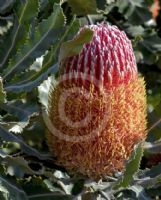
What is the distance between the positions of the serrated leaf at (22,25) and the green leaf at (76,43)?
256 millimetres

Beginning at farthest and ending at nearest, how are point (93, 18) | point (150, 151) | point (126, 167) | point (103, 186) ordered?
point (93, 18)
point (150, 151)
point (103, 186)
point (126, 167)

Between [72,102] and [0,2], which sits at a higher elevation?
[0,2]

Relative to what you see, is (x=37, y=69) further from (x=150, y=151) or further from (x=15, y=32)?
(x=150, y=151)

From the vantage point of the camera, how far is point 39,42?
2.73 meters

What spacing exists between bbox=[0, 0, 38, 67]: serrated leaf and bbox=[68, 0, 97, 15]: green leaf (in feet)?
1.87

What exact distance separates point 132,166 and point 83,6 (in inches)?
44.0

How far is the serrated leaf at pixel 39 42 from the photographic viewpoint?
266 centimetres

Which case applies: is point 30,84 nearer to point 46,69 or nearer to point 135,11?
point 46,69

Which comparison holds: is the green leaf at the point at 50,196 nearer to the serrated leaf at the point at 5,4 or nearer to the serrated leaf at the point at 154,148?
the serrated leaf at the point at 154,148

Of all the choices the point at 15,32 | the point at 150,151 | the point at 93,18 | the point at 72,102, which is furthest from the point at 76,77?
the point at 93,18

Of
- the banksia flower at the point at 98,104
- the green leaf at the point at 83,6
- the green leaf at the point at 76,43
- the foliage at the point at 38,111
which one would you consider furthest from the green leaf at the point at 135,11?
the green leaf at the point at 76,43

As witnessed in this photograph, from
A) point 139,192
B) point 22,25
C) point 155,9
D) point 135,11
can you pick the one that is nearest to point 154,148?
point 139,192

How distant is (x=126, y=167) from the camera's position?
2525mm

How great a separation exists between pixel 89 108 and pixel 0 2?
0.73m
